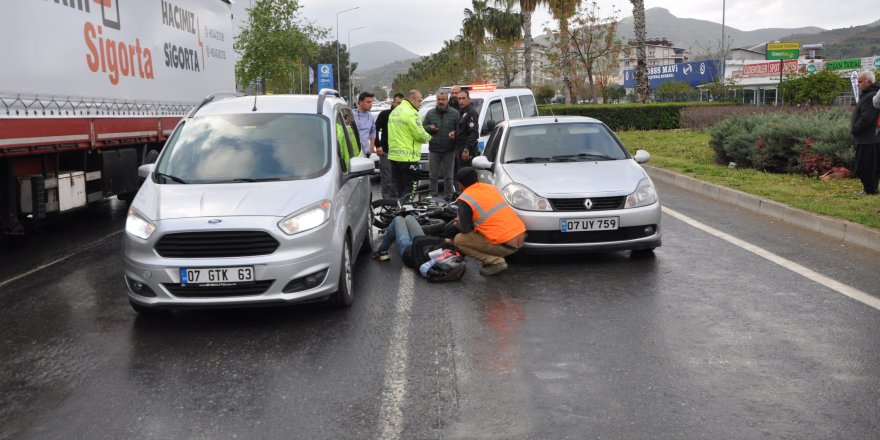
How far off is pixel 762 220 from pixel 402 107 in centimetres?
504

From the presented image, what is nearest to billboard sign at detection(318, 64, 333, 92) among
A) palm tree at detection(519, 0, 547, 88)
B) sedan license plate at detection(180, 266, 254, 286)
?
palm tree at detection(519, 0, 547, 88)

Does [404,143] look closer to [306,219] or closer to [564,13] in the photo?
[306,219]

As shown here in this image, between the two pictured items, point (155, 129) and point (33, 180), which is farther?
point (155, 129)

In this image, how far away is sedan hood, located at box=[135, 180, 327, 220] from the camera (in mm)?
5848

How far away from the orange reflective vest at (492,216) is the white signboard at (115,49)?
474 centimetres

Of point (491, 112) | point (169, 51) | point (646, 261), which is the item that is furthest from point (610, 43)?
point (646, 261)

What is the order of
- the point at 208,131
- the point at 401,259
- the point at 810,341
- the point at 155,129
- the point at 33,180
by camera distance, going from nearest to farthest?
the point at 810,341
the point at 208,131
the point at 401,259
the point at 33,180
the point at 155,129

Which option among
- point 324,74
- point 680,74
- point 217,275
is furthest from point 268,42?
point 680,74

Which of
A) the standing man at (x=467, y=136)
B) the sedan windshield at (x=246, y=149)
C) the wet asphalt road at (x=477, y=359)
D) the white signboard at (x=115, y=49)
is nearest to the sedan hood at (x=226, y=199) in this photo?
the sedan windshield at (x=246, y=149)

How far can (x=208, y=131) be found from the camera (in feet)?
23.5

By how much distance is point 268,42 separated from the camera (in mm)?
37094

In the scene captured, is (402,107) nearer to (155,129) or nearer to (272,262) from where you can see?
(155,129)

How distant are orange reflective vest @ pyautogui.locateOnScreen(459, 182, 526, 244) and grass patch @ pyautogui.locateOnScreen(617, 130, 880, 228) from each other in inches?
166

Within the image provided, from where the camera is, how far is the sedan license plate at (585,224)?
7637 millimetres
